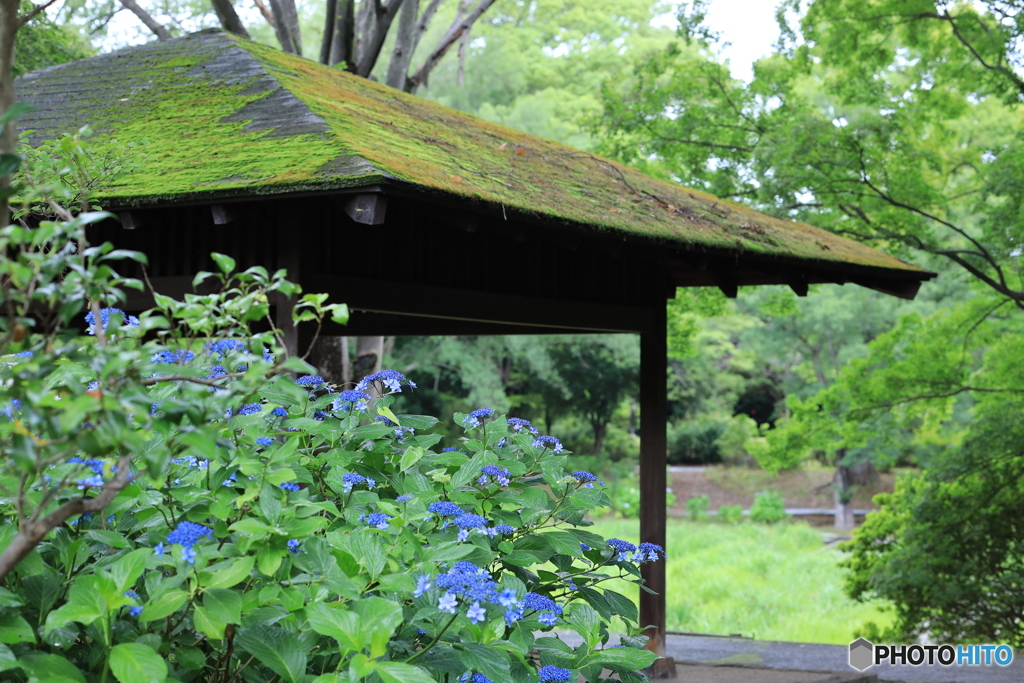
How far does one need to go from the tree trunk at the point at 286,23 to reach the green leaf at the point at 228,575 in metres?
10.1

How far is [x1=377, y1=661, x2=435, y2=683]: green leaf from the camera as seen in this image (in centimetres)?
157

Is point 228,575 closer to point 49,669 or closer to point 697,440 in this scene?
point 49,669

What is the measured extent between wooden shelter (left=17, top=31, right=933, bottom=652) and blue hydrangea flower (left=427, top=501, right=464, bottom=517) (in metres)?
1.43

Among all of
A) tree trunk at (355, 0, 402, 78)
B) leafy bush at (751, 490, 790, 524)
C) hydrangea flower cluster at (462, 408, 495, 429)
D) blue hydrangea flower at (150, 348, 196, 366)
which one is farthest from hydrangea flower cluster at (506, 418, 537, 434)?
leafy bush at (751, 490, 790, 524)

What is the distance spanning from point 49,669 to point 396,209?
3049 millimetres

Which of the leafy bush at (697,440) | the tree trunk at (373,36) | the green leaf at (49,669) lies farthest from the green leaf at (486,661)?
the leafy bush at (697,440)

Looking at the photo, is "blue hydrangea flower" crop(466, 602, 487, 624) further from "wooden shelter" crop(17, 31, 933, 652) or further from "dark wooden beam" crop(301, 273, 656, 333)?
"dark wooden beam" crop(301, 273, 656, 333)

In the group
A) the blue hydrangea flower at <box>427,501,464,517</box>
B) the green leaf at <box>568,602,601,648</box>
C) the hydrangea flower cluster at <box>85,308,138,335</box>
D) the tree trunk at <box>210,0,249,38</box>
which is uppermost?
the tree trunk at <box>210,0,249,38</box>

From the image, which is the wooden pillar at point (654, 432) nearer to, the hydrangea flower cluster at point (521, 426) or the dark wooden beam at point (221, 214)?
the dark wooden beam at point (221, 214)

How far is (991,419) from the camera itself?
29.2 feet

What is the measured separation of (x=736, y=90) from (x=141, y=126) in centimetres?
755

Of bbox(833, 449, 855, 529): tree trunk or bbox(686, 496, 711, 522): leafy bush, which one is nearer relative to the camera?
bbox(833, 449, 855, 529): tree trunk

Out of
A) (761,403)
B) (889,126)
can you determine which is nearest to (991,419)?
(889,126)

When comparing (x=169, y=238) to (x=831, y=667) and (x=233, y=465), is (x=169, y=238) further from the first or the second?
(x=831, y=667)
